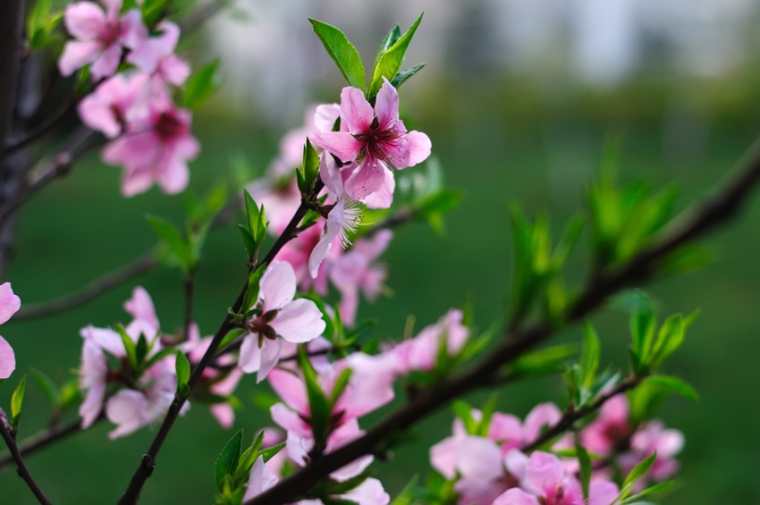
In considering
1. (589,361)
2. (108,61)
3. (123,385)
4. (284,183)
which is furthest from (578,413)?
(284,183)

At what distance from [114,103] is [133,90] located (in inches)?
0.7

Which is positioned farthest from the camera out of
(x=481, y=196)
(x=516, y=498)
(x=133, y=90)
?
(x=481, y=196)

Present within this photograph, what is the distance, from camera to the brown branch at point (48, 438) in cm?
56

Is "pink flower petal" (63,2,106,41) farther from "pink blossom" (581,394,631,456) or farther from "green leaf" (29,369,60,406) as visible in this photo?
"pink blossom" (581,394,631,456)

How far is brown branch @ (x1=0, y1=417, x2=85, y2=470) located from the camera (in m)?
0.56

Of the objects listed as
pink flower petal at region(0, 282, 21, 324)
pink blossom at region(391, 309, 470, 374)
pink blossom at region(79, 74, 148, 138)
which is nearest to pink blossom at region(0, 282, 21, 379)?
pink flower petal at region(0, 282, 21, 324)

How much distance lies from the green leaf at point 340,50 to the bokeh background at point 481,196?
0.45 feet

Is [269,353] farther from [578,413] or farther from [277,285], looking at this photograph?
[578,413]

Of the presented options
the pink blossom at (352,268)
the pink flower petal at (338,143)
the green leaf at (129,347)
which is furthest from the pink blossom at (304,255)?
the pink flower petal at (338,143)

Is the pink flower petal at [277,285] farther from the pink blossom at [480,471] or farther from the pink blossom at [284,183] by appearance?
the pink blossom at [284,183]

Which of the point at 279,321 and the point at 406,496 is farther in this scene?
the point at 406,496

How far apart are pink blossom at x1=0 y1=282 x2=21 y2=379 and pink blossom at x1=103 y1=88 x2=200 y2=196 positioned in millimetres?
355

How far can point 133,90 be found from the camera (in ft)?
2.29

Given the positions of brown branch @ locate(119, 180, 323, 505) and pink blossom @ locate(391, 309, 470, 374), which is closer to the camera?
brown branch @ locate(119, 180, 323, 505)
